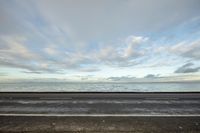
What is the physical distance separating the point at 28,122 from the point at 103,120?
10.8 feet

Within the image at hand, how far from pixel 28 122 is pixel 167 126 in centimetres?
588

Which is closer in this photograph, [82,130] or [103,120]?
[82,130]

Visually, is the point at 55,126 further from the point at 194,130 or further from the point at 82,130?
the point at 194,130

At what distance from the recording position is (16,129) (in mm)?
6074

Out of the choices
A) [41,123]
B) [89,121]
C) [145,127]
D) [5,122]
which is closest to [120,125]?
[145,127]

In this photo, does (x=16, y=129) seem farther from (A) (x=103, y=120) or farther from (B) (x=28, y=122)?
(A) (x=103, y=120)

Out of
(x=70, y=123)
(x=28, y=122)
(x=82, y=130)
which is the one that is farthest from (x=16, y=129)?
(x=82, y=130)

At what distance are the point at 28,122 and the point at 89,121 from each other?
2.68 m

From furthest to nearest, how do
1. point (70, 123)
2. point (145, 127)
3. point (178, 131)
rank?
1. point (70, 123)
2. point (145, 127)
3. point (178, 131)

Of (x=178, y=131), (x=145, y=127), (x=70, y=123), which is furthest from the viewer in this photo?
(x=70, y=123)

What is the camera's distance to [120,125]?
6.52 metres

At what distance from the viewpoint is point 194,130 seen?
19.5ft

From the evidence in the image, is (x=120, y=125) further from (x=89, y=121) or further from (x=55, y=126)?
(x=55, y=126)

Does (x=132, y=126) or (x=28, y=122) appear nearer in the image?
(x=132, y=126)
